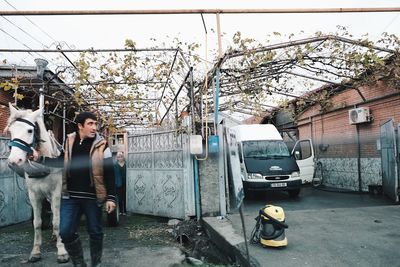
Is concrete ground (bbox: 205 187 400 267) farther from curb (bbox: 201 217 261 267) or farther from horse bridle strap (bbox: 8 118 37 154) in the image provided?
horse bridle strap (bbox: 8 118 37 154)

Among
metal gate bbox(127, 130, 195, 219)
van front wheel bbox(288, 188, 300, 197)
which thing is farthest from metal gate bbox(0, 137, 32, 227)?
van front wheel bbox(288, 188, 300, 197)

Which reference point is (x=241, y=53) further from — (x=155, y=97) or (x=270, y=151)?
(x=155, y=97)

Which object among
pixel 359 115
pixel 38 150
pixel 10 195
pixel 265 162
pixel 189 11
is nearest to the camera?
pixel 38 150

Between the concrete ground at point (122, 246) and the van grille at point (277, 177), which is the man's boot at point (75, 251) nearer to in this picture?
the concrete ground at point (122, 246)

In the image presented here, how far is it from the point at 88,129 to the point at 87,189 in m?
0.74

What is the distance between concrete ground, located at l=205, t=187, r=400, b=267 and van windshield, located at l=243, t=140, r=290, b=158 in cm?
291

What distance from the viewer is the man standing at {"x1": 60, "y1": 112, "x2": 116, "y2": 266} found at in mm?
3947

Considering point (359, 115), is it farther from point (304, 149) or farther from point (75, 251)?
point (75, 251)

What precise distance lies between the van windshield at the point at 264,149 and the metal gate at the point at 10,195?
6.95 m

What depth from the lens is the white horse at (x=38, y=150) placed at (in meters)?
4.39

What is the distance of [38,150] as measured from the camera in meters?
4.87

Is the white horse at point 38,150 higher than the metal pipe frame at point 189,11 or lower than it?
lower

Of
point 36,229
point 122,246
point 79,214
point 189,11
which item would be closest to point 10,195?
point 36,229

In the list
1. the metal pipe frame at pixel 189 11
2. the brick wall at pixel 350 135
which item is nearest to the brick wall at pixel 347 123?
the brick wall at pixel 350 135
